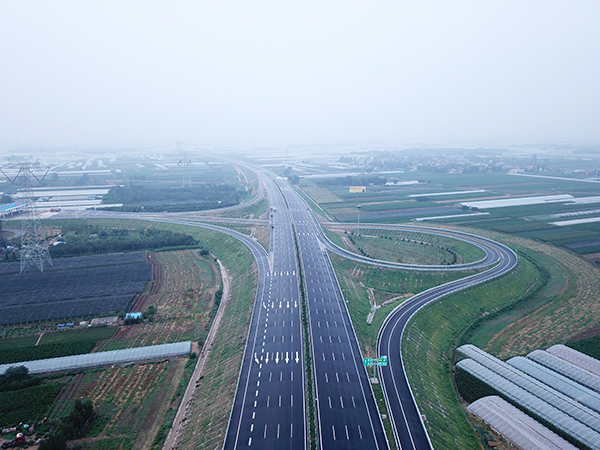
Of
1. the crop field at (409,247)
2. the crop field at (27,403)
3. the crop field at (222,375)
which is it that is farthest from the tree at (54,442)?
the crop field at (409,247)

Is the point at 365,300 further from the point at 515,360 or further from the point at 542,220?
the point at 542,220

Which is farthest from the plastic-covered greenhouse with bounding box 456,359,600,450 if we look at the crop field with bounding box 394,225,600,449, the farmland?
the farmland

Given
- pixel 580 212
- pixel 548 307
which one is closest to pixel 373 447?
pixel 548 307

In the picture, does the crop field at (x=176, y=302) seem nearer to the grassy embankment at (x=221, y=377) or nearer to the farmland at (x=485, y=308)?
the grassy embankment at (x=221, y=377)

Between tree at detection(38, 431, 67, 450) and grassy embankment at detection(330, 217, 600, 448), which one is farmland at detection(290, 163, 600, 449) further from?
tree at detection(38, 431, 67, 450)

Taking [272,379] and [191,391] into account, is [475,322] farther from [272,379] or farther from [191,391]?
[191,391]

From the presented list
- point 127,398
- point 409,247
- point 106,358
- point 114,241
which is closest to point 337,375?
point 127,398
